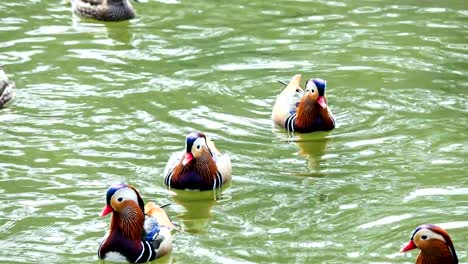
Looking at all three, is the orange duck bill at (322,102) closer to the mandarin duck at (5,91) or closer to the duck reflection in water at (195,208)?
the duck reflection in water at (195,208)

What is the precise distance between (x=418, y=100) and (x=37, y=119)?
4.83 m

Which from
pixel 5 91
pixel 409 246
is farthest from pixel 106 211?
pixel 5 91

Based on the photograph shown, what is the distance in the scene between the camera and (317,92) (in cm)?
1614

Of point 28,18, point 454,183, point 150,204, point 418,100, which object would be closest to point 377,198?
point 454,183

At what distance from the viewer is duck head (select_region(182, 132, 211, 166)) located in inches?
552

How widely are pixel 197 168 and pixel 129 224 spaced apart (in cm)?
211

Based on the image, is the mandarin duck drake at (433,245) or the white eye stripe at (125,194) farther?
the white eye stripe at (125,194)

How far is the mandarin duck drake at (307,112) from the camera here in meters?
16.1

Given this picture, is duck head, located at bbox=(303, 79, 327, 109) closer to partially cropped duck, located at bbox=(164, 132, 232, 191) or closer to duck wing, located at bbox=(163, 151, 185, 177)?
partially cropped duck, located at bbox=(164, 132, 232, 191)

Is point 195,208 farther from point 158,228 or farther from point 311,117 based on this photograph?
point 311,117

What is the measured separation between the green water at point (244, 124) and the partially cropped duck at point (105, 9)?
7.3 inches

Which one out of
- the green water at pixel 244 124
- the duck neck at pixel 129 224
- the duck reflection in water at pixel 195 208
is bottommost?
the duck reflection in water at pixel 195 208

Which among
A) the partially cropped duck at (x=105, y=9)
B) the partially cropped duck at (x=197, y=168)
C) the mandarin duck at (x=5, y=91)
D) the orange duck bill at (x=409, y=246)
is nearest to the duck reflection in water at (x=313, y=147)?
the partially cropped duck at (x=197, y=168)

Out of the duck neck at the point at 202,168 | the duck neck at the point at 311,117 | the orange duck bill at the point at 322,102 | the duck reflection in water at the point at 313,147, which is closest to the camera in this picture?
the duck neck at the point at 202,168
